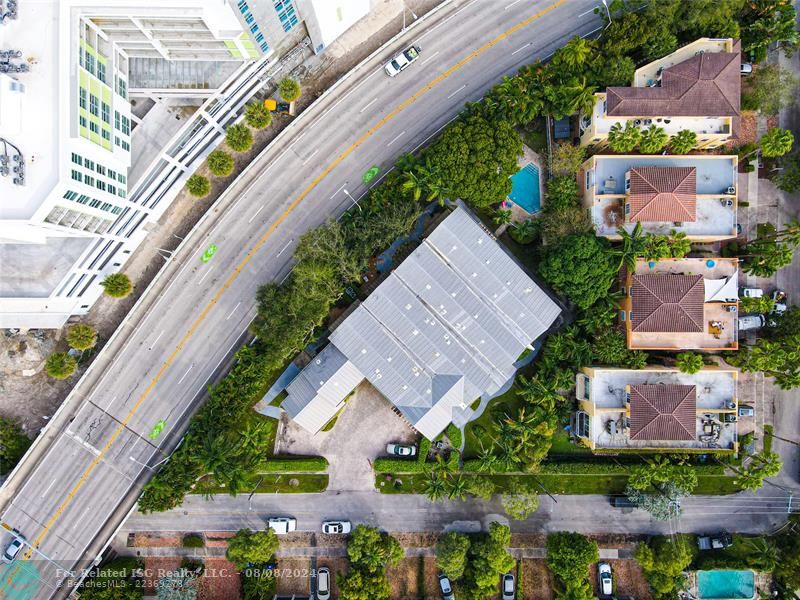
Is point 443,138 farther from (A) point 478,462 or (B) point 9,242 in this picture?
(B) point 9,242

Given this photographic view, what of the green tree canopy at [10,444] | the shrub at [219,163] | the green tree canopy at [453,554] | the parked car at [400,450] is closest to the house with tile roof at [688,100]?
the shrub at [219,163]

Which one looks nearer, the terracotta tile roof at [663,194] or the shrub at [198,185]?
the terracotta tile roof at [663,194]

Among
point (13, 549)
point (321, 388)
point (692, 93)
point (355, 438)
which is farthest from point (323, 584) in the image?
point (692, 93)

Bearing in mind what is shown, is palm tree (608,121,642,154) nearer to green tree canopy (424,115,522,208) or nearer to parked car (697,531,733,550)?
green tree canopy (424,115,522,208)

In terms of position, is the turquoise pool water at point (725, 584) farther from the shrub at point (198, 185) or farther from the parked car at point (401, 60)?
the shrub at point (198, 185)

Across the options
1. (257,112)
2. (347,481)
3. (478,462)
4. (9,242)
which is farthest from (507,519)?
(9,242)

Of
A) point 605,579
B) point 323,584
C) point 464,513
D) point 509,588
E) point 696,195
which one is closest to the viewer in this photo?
point 696,195

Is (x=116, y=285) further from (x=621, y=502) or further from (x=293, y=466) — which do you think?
(x=621, y=502)
